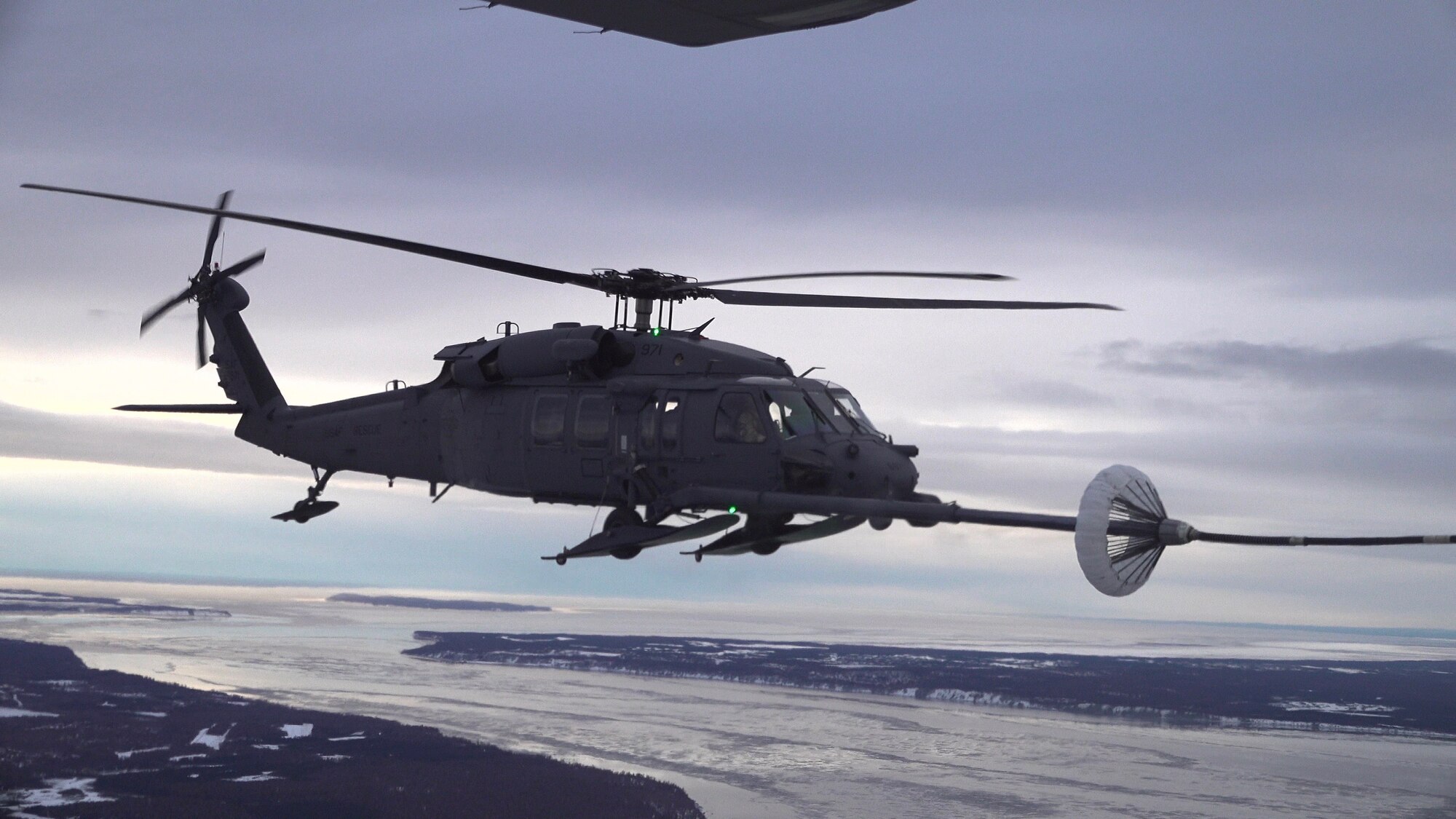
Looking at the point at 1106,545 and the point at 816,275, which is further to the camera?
the point at 816,275

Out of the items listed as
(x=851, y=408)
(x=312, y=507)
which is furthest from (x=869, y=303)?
(x=312, y=507)

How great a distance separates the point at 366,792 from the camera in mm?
194875

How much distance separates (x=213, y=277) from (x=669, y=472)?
14870 millimetres

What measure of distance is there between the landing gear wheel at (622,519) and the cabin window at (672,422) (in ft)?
4.04

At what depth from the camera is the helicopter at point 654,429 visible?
18.6 meters

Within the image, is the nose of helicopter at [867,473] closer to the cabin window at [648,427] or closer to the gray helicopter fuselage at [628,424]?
the gray helicopter fuselage at [628,424]

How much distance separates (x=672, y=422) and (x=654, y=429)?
33 cm

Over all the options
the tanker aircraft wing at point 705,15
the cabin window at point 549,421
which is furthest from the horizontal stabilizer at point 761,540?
the tanker aircraft wing at point 705,15

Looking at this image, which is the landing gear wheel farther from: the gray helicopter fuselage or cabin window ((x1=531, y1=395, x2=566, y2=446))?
cabin window ((x1=531, y1=395, x2=566, y2=446))

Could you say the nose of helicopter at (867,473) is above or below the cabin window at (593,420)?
below

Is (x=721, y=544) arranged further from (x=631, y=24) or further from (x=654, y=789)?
(x=654, y=789)

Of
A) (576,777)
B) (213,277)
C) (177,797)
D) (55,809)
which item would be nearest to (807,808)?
(576,777)

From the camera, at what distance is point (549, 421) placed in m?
21.1

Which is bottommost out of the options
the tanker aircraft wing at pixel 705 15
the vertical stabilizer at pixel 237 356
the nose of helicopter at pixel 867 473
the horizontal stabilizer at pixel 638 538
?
the horizontal stabilizer at pixel 638 538
